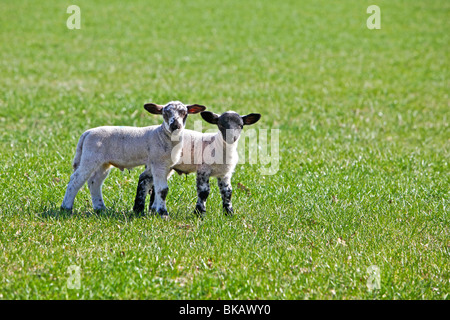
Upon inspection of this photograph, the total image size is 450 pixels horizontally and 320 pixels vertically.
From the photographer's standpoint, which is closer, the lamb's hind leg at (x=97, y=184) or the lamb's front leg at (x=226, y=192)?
the lamb's front leg at (x=226, y=192)

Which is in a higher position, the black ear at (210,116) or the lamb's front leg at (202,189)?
the black ear at (210,116)

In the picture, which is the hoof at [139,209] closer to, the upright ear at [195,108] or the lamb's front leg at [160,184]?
the lamb's front leg at [160,184]

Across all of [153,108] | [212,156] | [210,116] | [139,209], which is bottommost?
[139,209]

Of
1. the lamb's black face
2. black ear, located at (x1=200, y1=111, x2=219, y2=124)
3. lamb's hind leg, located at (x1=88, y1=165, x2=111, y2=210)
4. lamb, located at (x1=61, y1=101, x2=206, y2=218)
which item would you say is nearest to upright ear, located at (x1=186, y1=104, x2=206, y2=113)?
lamb, located at (x1=61, y1=101, x2=206, y2=218)

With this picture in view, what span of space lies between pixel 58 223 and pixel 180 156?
1.72 metres

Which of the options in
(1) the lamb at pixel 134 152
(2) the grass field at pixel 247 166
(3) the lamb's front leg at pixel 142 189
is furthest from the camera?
(3) the lamb's front leg at pixel 142 189

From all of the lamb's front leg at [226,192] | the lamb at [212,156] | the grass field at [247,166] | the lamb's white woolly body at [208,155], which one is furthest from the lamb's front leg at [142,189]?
the lamb's front leg at [226,192]

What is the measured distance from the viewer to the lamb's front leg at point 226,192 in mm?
7570

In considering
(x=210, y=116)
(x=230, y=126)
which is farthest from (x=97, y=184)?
(x=230, y=126)

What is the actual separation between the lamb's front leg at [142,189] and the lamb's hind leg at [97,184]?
0.52 metres

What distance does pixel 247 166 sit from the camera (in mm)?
10500

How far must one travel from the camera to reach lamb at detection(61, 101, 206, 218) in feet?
23.7

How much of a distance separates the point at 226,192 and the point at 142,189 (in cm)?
111

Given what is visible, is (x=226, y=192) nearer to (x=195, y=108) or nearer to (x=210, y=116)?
(x=210, y=116)
